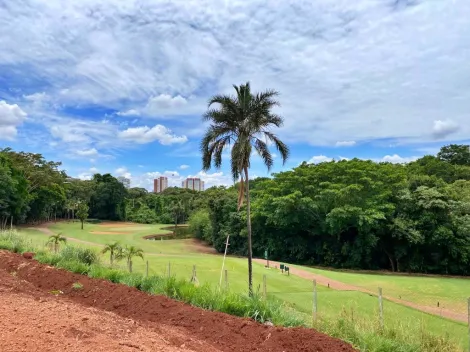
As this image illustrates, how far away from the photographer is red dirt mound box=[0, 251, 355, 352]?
5988mm

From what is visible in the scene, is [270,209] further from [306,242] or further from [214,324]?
[214,324]

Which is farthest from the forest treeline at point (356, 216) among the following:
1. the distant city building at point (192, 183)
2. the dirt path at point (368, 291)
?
the distant city building at point (192, 183)

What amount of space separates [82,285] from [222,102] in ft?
33.0

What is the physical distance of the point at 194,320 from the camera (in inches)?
284

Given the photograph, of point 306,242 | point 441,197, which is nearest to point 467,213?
point 441,197

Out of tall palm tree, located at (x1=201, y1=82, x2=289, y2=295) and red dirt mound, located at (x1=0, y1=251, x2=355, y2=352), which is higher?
tall palm tree, located at (x1=201, y1=82, x2=289, y2=295)

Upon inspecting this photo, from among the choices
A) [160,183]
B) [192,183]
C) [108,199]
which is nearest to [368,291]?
[108,199]

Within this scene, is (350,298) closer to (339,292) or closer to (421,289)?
(339,292)

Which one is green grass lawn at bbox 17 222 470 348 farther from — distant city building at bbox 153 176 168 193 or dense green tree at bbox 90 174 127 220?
distant city building at bbox 153 176 168 193

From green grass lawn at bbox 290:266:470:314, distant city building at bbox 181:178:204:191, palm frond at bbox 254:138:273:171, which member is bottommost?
green grass lawn at bbox 290:266:470:314

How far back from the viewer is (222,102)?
17.4 metres

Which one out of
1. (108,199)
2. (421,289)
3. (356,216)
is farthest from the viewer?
(108,199)

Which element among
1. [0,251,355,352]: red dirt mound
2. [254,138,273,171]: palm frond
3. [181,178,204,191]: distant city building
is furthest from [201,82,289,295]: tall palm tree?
[181,178,204,191]: distant city building

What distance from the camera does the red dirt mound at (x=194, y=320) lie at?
5.99 metres
